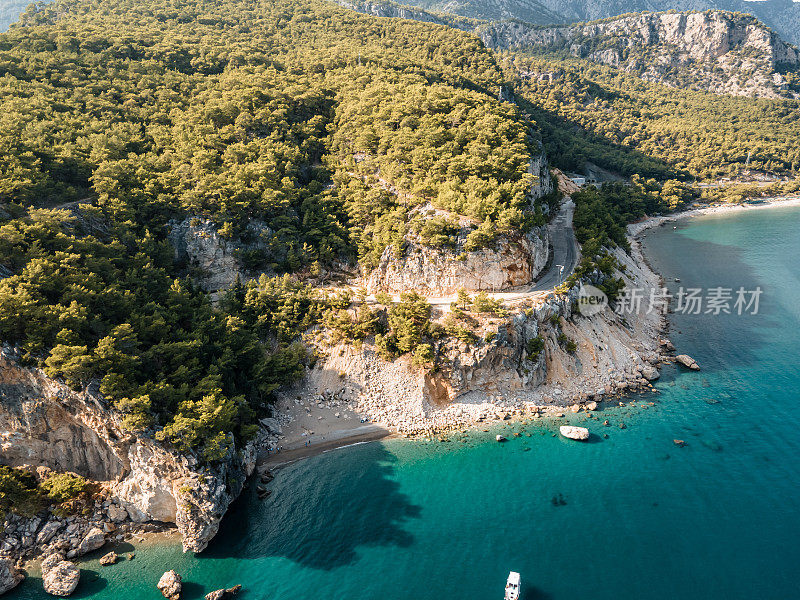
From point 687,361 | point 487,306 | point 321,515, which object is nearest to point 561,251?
point 687,361

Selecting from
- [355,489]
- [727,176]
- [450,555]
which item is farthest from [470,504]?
[727,176]

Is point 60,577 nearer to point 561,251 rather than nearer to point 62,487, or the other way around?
point 62,487

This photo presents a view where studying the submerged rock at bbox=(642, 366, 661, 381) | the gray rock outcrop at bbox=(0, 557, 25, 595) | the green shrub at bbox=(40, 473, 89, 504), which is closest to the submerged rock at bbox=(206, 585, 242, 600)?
the gray rock outcrop at bbox=(0, 557, 25, 595)

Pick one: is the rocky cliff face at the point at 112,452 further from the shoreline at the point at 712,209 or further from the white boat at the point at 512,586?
the shoreline at the point at 712,209

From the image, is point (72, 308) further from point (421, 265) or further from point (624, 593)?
point (624, 593)

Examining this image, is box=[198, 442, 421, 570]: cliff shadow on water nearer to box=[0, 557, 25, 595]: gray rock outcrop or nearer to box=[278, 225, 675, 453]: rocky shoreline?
box=[278, 225, 675, 453]: rocky shoreline
